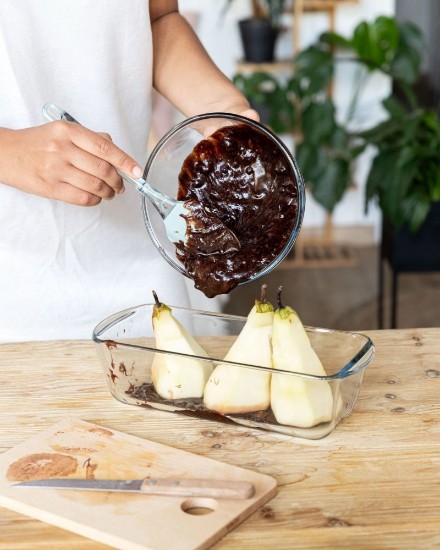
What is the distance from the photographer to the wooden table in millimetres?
760

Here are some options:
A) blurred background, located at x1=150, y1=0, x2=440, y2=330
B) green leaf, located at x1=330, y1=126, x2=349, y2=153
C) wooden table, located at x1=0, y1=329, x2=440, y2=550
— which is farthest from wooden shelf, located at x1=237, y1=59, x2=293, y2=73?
wooden table, located at x1=0, y1=329, x2=440, y2=550

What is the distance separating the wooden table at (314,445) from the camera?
2.49 feet

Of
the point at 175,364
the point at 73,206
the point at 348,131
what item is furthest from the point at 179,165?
the point at 348,131

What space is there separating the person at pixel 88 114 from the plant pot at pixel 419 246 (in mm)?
1598

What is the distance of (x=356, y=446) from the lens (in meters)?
0.91

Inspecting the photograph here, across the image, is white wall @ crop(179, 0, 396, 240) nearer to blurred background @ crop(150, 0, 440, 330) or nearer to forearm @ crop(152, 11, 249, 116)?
blurred background @ crop(150, 0, 440, 330)

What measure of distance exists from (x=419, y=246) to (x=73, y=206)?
5.92 ft

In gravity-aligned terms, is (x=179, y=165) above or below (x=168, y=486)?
above

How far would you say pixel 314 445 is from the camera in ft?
3.01

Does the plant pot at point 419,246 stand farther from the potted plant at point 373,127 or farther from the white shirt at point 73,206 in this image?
the white shirt at point 73,206

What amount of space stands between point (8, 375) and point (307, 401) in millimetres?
405

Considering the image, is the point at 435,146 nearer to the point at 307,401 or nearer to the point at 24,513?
the point at 307,401

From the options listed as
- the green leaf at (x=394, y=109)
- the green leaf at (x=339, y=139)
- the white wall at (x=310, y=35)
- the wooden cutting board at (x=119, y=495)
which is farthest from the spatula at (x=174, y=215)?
the white wall at (x=310, y=35)

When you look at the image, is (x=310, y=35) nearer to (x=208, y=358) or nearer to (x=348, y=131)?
(x=348, y=131)
